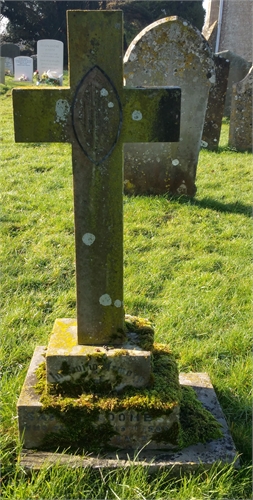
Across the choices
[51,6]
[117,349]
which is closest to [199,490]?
[117,349]

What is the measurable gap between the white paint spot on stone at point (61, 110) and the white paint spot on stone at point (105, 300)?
2.84ft

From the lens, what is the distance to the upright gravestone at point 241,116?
931 cm

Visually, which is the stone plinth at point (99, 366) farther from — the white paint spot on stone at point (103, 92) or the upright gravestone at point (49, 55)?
the upright gravestone at point (49, 55)

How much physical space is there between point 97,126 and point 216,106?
7.82 metres

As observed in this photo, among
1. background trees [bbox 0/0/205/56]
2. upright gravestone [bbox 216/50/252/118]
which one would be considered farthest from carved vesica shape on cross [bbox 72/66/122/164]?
background trees [bbox 0/0/205/56]

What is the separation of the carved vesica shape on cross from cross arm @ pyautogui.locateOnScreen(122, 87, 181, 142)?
5 cm

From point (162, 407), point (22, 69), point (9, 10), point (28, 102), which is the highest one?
point (9, 10)

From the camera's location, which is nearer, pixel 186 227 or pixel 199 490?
pixel 199 490

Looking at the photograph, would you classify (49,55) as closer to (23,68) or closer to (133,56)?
(23,68)

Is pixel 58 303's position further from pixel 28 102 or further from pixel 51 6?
pixel 51 6

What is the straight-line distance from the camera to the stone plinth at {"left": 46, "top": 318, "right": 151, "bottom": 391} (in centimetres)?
233

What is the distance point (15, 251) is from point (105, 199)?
259 cm

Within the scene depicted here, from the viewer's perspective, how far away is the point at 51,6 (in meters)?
27.6

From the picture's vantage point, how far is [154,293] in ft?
13.3
